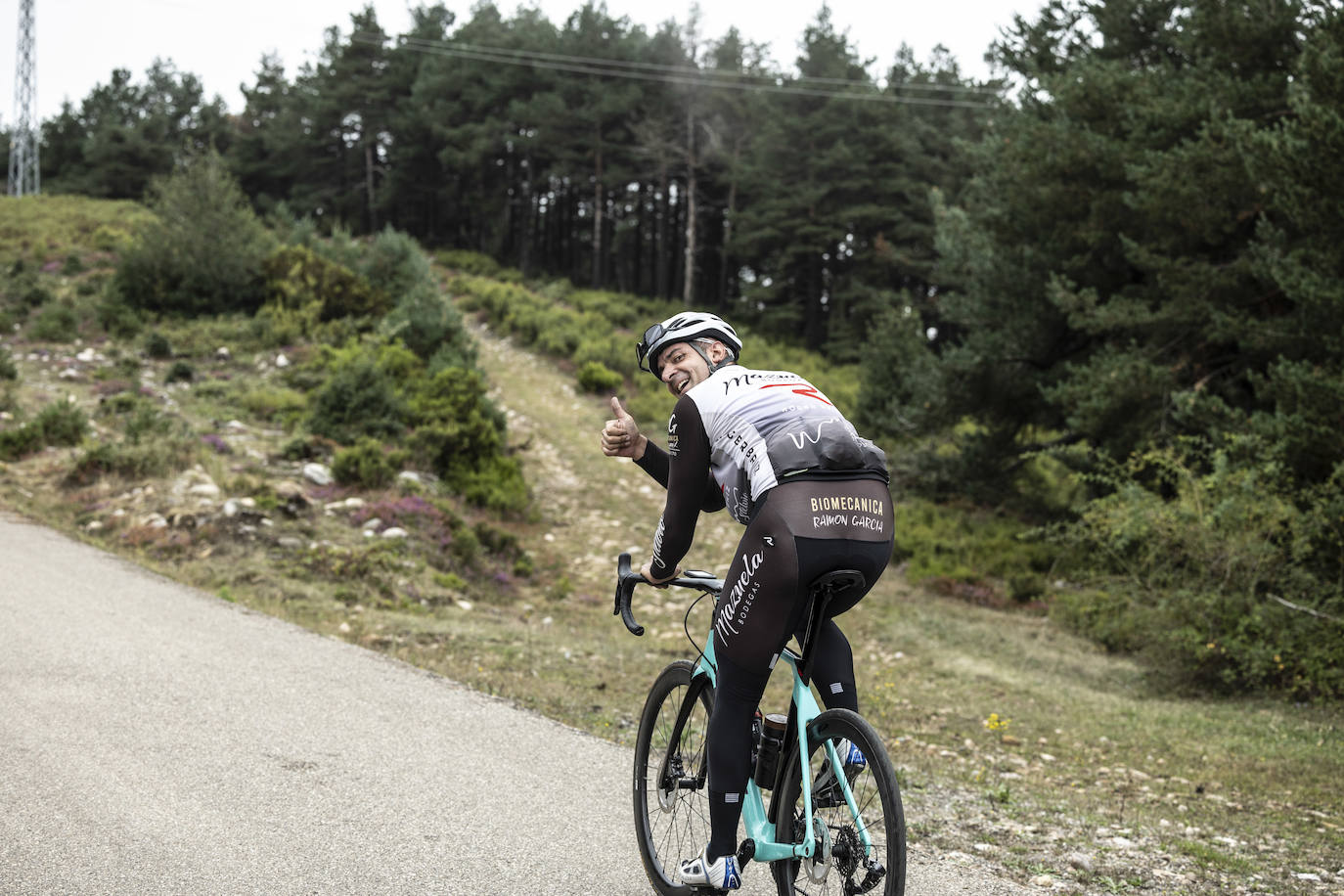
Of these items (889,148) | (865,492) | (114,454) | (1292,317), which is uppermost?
(889,148)

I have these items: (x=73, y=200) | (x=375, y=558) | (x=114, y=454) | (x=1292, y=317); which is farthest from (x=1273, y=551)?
(x=73, y=200)

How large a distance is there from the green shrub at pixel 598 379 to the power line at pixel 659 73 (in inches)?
781

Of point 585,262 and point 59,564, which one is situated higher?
point 585,262

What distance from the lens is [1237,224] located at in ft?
47.4

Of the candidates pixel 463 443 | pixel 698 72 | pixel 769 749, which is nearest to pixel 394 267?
pixel 463 443

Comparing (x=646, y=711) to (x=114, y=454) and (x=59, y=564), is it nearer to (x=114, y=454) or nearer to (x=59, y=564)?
(x=59, y=564)

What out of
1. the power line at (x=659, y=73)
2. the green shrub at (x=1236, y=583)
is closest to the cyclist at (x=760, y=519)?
the green shrub at (x=1236, y=583)

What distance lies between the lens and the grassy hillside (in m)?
5.30

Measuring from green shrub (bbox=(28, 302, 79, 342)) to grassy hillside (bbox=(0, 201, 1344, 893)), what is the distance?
78mm

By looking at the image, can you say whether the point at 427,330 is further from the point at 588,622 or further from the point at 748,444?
the point at 748,444

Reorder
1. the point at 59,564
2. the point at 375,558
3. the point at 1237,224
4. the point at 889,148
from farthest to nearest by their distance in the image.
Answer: the point at 889,148 → the point at 1237,224 → the point at 375,558 → the point at 59,564

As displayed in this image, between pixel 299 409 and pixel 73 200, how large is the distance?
3242cm

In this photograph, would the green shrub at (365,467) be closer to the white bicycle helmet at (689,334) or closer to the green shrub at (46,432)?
the green shrub at (46,432)

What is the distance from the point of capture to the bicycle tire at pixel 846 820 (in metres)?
2.82
